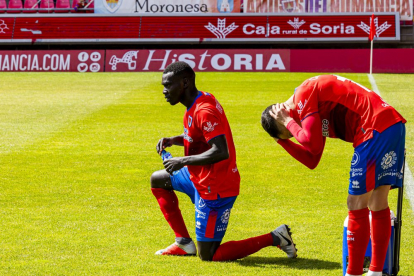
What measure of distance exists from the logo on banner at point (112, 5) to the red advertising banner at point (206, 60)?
7274 mm

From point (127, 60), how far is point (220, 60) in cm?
409

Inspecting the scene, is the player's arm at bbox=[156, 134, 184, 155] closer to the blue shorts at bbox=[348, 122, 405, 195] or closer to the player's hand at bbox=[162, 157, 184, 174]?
the player's hand at bbox=[162, 157, 184, 174]

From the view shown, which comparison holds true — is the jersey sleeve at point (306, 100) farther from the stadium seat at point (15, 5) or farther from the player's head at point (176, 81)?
the stadium seat at point (15, 5)

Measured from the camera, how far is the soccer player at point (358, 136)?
5066 mm

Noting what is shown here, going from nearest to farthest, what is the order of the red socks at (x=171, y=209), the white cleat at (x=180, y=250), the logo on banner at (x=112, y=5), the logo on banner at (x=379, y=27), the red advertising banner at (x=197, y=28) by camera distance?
the white cleat at (x=180, y=250)
the red socks at (x=171, y=209)
the logo on banner at (x=379, y=27)
the red advertising banner at (x=197, y=28)
the logo on banner at (x=112, y=5)

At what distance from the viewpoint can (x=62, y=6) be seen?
3875 cm

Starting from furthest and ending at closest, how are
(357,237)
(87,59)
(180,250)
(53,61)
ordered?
(53,61) < (87,59) < (180,250) < (357,237)

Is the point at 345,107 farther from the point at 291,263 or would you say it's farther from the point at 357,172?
the point at 291,263

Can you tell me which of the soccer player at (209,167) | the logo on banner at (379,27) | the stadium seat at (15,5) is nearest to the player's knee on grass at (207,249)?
the soccer player at (209,167)

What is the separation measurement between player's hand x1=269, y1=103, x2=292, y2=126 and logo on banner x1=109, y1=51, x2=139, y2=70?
84.4ft

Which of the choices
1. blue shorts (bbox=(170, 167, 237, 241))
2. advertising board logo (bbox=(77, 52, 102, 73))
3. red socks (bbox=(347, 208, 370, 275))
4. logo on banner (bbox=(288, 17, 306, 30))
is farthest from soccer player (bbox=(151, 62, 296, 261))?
logo on banner (bbox=(288, 17, 306, 30))

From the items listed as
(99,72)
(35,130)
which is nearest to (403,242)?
(35,130)

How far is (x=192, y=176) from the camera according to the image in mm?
6148

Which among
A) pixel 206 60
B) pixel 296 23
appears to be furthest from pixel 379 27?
pixel 206 60
